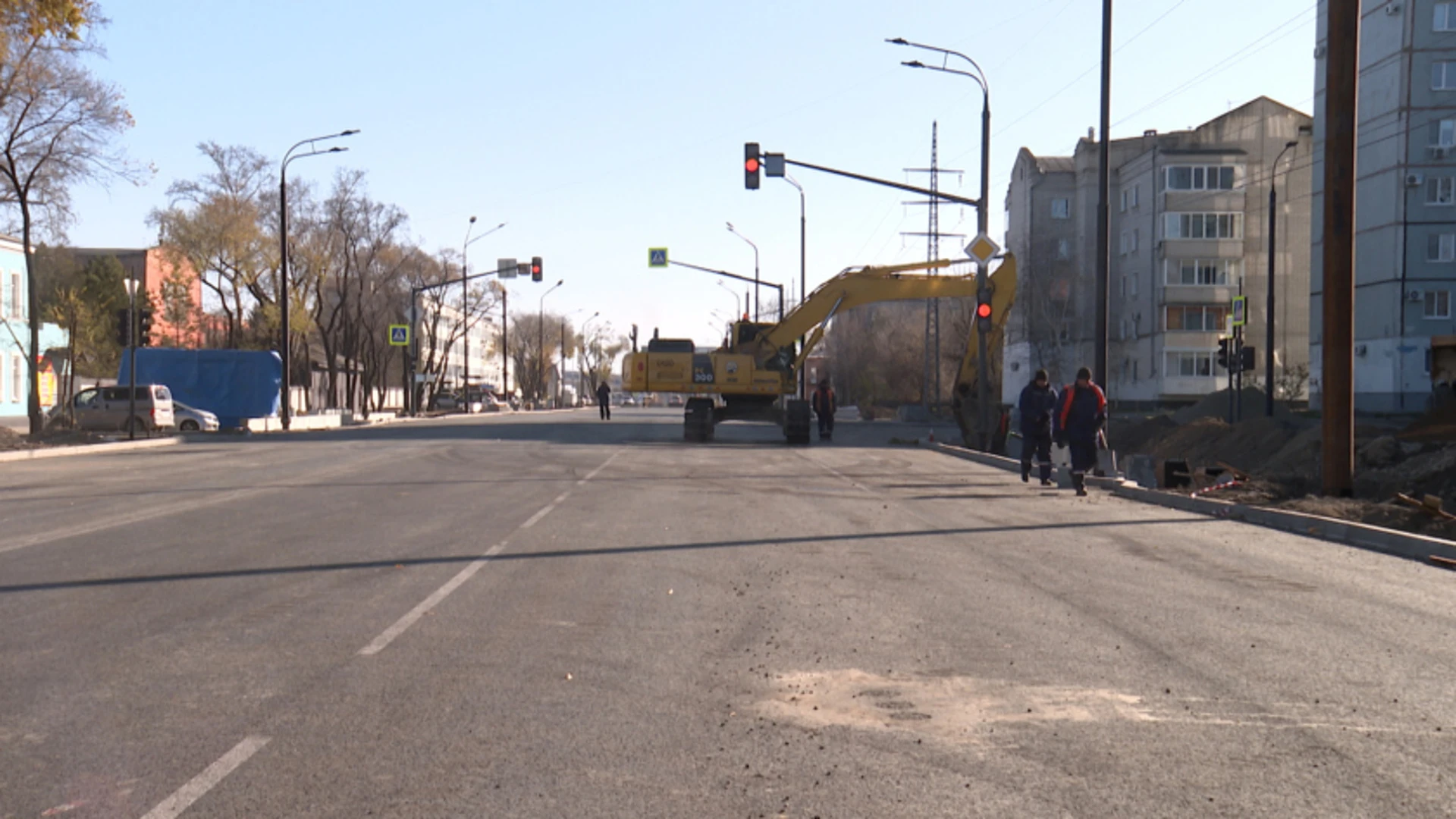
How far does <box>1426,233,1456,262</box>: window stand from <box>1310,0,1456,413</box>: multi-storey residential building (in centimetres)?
3

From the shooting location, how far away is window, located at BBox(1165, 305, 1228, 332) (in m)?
61.6

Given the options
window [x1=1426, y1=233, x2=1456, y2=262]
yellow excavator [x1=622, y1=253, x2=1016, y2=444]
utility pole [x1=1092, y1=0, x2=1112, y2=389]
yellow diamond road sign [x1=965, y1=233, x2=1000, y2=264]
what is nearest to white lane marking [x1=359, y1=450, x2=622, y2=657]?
utility pole [x1=1092, y1=0, x2=1112, y2=389]

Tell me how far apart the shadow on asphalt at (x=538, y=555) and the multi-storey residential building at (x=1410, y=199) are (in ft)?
134

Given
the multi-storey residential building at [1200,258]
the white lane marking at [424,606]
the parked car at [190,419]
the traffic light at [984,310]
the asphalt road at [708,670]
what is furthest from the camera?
A: the multi-storey residential building at [1200,258]

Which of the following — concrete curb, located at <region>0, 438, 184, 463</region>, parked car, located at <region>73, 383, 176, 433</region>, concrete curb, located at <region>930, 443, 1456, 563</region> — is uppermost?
parked car, located at <region>73, 383, 176, 433</region>

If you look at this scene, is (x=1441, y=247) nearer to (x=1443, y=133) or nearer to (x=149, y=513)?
(x=1443, y=133)

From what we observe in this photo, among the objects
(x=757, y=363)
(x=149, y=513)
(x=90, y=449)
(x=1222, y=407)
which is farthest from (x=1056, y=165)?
(x=149, y=513)

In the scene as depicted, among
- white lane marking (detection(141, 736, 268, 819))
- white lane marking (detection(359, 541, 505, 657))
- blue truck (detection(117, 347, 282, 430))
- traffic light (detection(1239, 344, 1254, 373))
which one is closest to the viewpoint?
white lane marking (detection(141, 736, 268, 819))

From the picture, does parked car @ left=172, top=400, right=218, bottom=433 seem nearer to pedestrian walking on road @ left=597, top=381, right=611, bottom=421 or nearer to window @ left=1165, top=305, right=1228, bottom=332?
pedestrian walking on road @ left=597, top=381, right=611, bottom=421

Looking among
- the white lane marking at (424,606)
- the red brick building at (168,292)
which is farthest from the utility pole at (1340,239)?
the red brick building at (168,292)

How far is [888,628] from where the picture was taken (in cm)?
755

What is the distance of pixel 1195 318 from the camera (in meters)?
61.7

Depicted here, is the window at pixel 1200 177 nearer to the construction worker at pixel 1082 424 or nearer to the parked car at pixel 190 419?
the parked car at pixel 190 419

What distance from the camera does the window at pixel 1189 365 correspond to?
61625 millimetres
